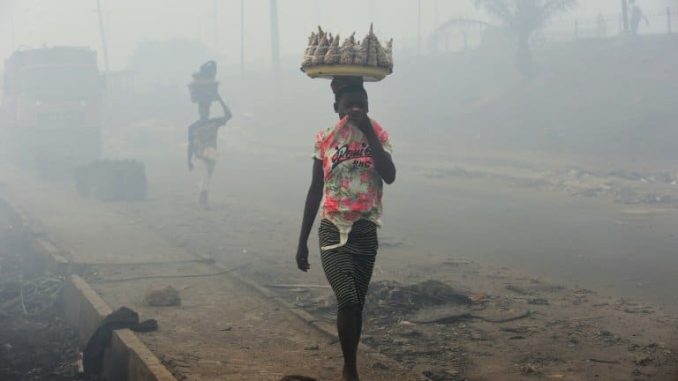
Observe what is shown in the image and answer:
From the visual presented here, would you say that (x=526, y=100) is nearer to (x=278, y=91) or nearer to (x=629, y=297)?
(x=278, y=91)

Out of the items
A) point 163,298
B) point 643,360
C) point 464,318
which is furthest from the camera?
point 163,298

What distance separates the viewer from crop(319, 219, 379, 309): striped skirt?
199 inches

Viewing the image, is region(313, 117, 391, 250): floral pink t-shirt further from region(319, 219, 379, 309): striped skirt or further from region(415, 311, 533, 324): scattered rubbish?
region(415, 311, 533, 324): scattered rubbish

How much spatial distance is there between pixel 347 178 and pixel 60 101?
1917 cm

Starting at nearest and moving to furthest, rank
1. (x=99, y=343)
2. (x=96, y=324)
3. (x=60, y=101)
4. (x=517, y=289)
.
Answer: (x=99, y=343) < (x=96, y=324) < (x=517, y=289) < (x=60, y=101)

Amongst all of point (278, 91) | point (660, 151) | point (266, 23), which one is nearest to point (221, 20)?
point (266, 23)

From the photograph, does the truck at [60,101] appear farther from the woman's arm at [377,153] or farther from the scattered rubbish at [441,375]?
the woman's arm at [377,153]

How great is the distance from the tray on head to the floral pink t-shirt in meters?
0.28

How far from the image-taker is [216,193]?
757 inches

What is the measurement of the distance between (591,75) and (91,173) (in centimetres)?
2027

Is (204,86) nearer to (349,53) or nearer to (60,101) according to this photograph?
(60,101)

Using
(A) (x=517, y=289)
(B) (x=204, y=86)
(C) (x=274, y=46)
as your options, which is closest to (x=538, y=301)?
(A) (x=517, y=289)

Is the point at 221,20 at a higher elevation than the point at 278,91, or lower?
higher

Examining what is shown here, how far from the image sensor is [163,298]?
26.4 ft
